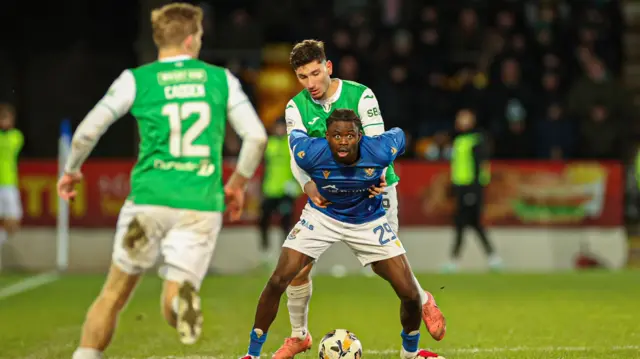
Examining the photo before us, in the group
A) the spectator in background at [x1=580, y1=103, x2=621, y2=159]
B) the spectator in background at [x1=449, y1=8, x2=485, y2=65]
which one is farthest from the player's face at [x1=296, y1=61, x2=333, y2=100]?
the spectator in background at [x1=449, y1=8, x2=485, y2=65]

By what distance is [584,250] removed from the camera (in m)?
17.5

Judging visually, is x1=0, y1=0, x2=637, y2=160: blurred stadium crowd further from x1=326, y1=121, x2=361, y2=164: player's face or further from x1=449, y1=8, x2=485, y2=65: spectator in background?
x1=326, y1=121, x2=361, y2=164: player's face

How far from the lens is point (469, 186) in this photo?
16.5 metres

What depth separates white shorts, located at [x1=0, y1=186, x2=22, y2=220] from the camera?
16266mm

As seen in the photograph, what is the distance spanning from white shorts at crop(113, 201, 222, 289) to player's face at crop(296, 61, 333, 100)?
1250mm

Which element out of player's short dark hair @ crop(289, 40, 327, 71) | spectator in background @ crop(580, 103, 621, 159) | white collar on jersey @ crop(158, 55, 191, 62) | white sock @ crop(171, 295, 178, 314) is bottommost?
spectator in background @ crop(580, 103, 621, 159)

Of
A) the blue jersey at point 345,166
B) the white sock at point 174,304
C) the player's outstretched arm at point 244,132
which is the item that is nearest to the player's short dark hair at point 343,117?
the blue jersey at point 345,166

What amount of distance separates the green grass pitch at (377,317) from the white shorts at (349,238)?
126cm

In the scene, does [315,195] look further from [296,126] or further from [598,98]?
[598,98]

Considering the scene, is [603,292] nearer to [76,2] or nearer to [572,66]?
[572,66]

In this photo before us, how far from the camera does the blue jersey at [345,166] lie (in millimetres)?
6477

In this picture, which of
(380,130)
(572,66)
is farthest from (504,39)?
(380,130)

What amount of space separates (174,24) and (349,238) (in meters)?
1.77

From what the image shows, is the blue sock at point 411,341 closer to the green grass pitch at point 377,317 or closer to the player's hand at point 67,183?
the green grass pitch at point 377,317
